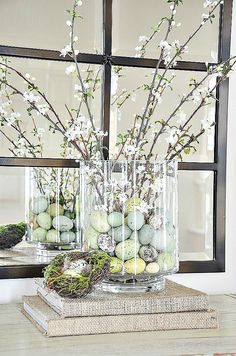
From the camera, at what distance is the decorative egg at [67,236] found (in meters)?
1.72

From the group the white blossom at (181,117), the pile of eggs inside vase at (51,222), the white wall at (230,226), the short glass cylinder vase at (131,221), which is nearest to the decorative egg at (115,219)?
the short glass cylinder vase at (131,221)

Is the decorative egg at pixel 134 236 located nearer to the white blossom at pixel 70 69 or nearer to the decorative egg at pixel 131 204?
the decorative egg at pixel 131 204

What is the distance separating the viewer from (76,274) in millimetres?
1391

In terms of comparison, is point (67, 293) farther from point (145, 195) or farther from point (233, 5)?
point (233, 5)

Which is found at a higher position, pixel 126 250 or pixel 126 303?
pixel 126 250

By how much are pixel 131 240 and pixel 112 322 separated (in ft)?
0.68

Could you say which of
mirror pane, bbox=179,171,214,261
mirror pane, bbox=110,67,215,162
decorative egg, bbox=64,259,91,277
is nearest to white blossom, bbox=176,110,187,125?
mirror pane, bbox=110,67,215,162

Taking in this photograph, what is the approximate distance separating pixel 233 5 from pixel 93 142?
58 centimetres

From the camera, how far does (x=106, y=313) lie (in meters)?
1.39

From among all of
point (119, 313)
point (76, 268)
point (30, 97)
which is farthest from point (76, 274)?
point (30, 97)

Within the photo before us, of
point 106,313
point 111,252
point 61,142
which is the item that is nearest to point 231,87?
point 61,142

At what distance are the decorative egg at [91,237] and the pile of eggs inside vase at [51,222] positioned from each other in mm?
170

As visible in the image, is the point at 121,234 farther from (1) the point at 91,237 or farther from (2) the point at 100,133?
(2) the point at 100,133

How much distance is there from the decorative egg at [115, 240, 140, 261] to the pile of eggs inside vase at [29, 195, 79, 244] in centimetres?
24
